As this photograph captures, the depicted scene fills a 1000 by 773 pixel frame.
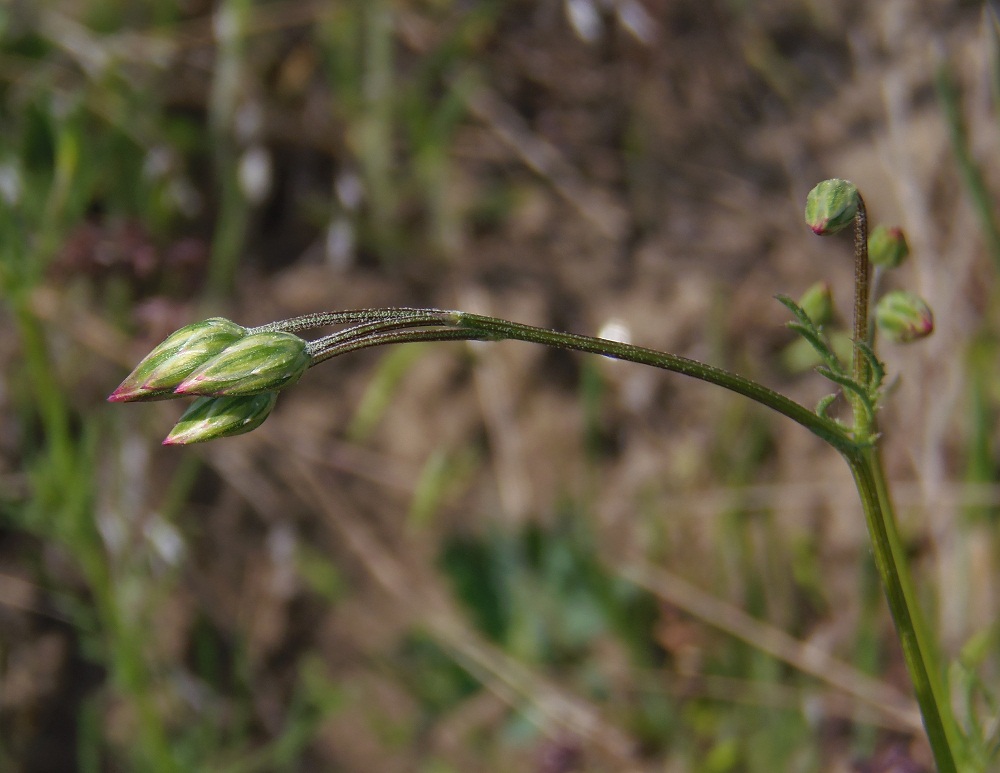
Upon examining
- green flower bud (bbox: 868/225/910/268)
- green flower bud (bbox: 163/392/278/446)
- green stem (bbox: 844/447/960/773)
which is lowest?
green stem (bbox: 844/447/960/773)

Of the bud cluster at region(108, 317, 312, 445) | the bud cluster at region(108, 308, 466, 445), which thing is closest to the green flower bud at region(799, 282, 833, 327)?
the bud cluster at region(108, 308, 466, 445)

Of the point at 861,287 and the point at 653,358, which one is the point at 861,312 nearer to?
the point at 861,287

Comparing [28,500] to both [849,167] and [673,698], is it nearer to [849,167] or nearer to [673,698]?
[673,698]

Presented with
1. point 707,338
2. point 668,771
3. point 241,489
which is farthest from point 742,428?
point 241,489

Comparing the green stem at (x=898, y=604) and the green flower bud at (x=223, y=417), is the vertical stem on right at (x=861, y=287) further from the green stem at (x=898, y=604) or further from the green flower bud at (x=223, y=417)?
the green flower bud at (x=223, y=417)

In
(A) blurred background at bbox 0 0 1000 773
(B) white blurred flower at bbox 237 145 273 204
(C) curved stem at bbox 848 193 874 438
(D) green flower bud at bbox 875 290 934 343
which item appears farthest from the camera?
(B) white blurred flower at bbox 237 145 273 204

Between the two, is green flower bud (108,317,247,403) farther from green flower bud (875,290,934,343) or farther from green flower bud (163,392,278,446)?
green flower bud (875,290,934,343)

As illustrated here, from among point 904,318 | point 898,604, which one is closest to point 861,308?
point 904,318
